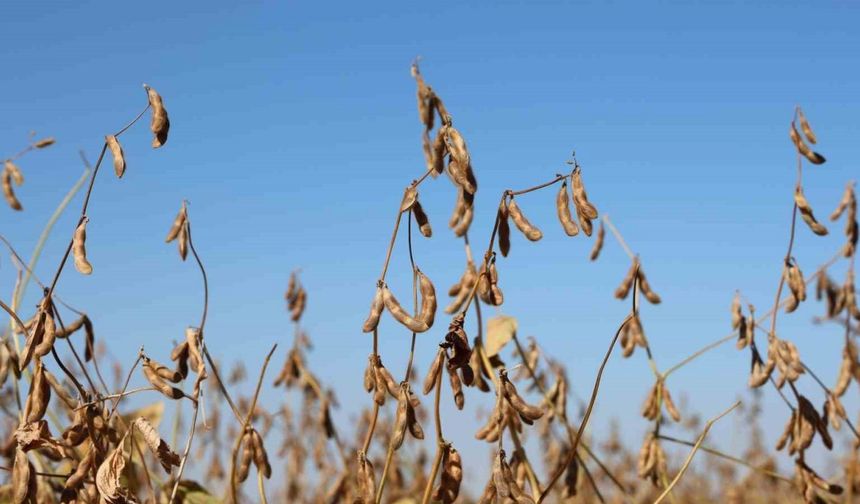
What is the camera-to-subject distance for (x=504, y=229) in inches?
75.5

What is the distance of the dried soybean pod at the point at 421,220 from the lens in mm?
1886

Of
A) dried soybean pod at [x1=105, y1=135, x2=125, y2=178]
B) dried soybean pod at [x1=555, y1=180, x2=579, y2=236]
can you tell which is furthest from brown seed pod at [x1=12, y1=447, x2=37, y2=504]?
dried soybean pod at [x1=555, y1=180, x2=579, y2=236]

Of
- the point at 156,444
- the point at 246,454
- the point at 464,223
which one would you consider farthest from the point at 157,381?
the point at 464,223

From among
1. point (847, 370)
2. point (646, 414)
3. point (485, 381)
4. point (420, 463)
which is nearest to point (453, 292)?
point (485, 381)

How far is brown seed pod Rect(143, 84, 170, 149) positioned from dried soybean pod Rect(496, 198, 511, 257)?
68 cm

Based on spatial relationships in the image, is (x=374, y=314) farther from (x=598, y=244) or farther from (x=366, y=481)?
(x=598, y=244)

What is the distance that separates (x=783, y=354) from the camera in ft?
8.50

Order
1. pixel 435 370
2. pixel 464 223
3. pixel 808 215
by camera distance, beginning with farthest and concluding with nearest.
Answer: pixel 808 215, pixel 464 223, pixel 435 370

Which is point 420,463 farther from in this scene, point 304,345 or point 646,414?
point 646,414

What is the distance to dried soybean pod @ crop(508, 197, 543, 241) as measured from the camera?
186cm

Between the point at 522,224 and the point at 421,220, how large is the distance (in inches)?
7.8

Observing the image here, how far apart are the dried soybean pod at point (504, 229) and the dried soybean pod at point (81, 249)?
0.79m

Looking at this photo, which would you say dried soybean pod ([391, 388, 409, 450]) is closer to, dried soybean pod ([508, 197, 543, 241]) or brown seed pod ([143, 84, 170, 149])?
dried soybean pod ([508, 197, 543, 241])

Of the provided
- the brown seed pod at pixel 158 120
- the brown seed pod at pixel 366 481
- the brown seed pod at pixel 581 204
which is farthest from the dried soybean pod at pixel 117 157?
A: the brown seed pod at pixel 581 204
